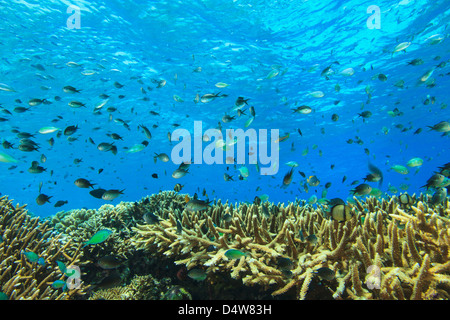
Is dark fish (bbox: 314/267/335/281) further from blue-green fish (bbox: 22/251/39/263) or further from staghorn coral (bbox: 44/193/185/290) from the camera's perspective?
blue-green fish (bbox: 22/251/39/263)

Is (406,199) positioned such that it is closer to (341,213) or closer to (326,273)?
(341,213)

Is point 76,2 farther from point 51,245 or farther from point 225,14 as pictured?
point 51,245

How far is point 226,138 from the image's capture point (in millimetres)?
14578

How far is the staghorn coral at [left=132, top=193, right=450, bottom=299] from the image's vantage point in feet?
9.48

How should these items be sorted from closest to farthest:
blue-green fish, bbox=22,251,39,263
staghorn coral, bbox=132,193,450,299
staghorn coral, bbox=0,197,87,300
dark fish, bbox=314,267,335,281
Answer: staghorn coral, bbox=132,193,450,299 < dark fish, bbox=314,267,335,281 < staghorn coral, bbox=0,197,87,300 < blue-green fish, bbox=22,251,39,263

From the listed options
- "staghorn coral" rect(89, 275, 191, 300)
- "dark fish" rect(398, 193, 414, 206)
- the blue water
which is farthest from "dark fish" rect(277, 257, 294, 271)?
the blue water

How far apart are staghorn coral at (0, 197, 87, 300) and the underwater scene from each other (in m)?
0.04

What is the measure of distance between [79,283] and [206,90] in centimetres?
2101

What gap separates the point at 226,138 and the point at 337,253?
38.0 feet

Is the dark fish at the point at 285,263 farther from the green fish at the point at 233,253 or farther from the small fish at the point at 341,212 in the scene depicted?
the small fish at the point at 341,212

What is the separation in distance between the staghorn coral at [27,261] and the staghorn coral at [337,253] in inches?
63.3
